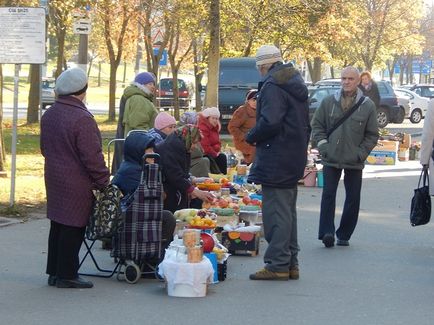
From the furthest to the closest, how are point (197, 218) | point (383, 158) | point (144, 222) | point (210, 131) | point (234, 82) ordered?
point (234, 82)
point (383, 158)
point (210, 131)
point (197, 218)
point (144, 222)

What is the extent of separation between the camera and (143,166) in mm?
8883

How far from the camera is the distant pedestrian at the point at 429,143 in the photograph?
10141 mm

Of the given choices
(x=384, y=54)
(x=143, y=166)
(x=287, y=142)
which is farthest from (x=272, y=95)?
(x=384, y=54)

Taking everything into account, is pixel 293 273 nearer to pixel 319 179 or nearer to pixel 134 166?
pixel 134 166

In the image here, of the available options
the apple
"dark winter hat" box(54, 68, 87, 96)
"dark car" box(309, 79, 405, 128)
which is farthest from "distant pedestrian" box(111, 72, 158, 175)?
"dark car" box(309, 79, 405, 128)

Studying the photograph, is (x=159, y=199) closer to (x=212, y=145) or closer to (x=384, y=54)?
(x=212, y=145)

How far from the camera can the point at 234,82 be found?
3231 centimetres

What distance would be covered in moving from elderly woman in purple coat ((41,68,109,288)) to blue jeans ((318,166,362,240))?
3387mm

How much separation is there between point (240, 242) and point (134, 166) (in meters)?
1.71

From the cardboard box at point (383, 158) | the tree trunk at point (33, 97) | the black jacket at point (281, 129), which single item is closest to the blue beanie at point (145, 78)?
the black jacket at point (281, 129)

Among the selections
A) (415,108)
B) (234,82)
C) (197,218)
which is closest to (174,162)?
(197,218)

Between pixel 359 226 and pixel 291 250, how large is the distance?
4022 mm

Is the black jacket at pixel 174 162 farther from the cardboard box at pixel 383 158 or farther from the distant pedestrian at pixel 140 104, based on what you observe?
the cardboard box at pixel 383 158

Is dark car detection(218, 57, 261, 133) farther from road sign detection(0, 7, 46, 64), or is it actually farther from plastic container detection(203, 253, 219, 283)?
plastic container detection(203, 253, 219, 283)
